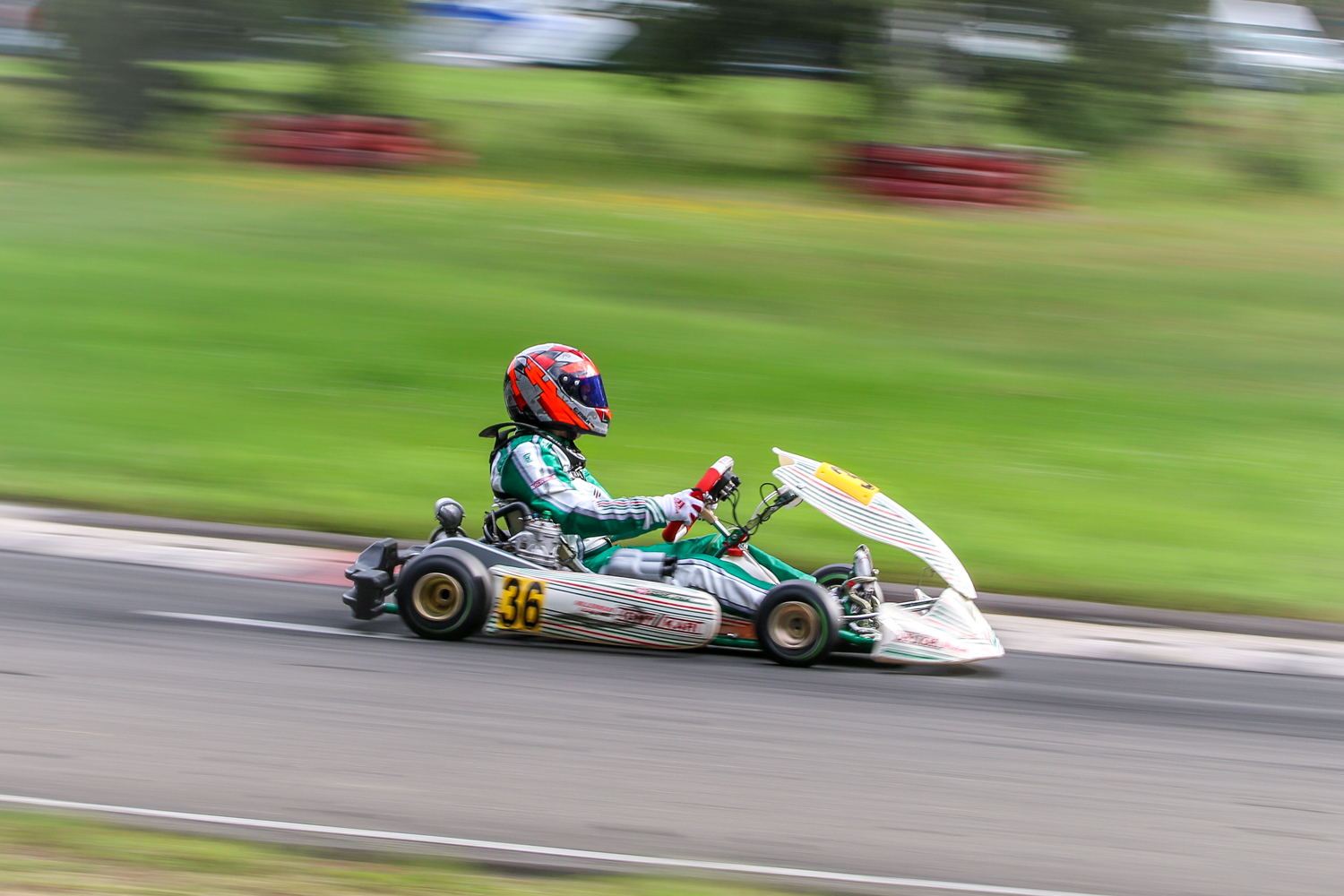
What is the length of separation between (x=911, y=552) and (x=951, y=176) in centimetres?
1374

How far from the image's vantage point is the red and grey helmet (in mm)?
6809

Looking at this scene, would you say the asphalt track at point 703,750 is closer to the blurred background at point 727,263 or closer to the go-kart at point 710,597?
the go-kart at point 710,597

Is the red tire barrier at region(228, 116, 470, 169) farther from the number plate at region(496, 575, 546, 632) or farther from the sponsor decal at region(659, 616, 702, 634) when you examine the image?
the sponsor decal at region(659, 616, 702, 634)

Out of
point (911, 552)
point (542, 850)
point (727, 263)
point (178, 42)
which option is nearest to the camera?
point (542, 850)

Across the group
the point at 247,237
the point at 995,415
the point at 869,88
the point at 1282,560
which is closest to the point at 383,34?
the point at 247,237

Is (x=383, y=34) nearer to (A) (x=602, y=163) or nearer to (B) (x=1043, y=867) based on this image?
(A) (x=602, y=163)

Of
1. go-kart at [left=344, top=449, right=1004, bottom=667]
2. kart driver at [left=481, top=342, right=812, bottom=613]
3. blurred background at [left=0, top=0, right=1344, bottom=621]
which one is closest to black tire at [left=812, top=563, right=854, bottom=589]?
go-kart at [left=344, top=449, right=1004, bottom=667]

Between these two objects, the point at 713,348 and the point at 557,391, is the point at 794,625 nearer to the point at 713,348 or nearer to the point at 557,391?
the point at 557,391

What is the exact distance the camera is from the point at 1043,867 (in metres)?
4.79

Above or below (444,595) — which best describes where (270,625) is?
below

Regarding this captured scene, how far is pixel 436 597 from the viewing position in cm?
678

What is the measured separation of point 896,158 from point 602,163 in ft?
15.6

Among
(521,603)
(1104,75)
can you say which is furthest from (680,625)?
(1104,75)

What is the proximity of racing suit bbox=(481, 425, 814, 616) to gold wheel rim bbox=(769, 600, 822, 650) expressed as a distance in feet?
0.46
